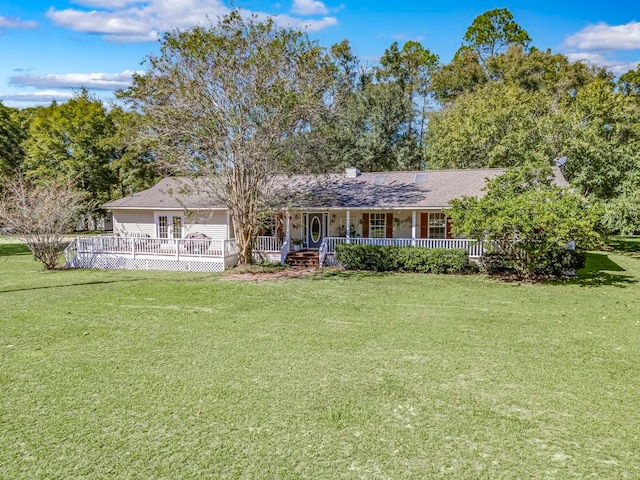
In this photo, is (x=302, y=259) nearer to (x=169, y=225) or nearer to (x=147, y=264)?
(x=147, y=264)

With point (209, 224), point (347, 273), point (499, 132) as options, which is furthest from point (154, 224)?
point (499, 132)

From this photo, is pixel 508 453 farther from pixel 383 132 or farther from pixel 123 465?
pixel 383 132

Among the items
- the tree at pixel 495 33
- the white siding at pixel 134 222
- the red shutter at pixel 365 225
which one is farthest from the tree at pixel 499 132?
the white siding at pixel 134 222

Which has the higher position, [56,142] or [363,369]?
[56,142]

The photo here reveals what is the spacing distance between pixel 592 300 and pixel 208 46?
13929 millimetres

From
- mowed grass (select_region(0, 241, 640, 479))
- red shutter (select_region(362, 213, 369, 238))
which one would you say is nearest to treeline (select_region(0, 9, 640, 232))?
red shutter (select_region(362, 213, 369, 238))

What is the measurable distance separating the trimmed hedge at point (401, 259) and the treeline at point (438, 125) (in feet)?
12.9

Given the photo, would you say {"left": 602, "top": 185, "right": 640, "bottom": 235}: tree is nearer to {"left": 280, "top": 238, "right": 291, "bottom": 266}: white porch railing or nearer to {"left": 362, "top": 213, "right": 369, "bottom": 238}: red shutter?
{"left": 362, "top": 213, "right": 369, "bottom": 238}: red shutter

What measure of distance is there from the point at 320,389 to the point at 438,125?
89.6ft

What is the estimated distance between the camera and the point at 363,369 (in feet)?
21.6

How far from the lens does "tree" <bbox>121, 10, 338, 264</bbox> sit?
1497 centimetres

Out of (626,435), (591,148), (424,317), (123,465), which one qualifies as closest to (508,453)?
(626,435)

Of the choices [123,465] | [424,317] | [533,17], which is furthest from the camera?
[533,17]

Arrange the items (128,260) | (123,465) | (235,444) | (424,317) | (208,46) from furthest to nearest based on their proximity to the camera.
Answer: (128,260) → (208,46) → (424,317) → (235,444) → (123,465)
